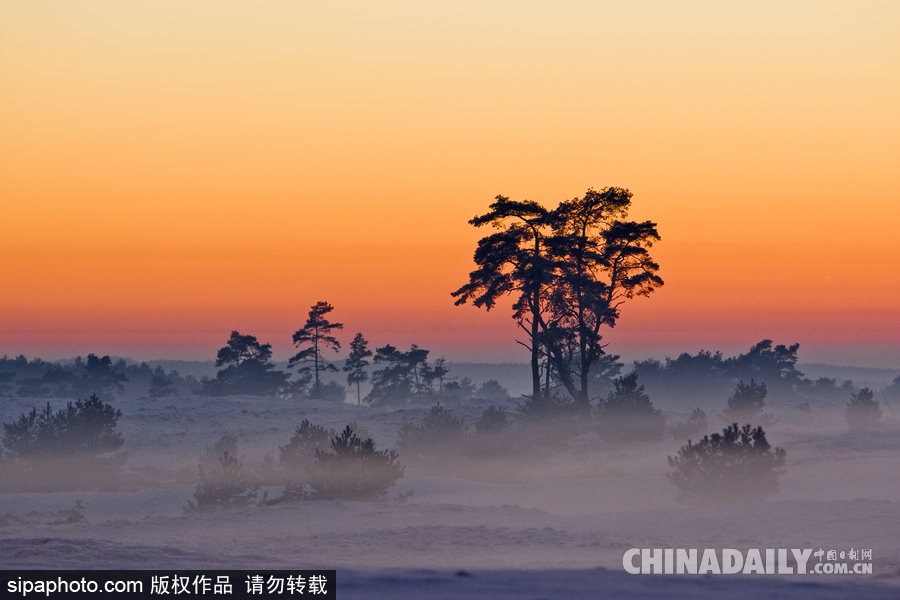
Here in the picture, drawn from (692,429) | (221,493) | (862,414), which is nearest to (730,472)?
(221,493)

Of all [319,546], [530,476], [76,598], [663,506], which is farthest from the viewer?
[530,476]

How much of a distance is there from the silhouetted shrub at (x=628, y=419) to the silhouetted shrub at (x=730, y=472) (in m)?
14.1

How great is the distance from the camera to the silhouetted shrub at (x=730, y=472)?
1959 centimetres

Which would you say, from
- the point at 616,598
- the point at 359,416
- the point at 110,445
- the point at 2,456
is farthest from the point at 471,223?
the point at 616,598

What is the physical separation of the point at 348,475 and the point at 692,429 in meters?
21.5

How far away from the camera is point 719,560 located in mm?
12398

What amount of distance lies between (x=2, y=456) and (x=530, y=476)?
1971 centimetres

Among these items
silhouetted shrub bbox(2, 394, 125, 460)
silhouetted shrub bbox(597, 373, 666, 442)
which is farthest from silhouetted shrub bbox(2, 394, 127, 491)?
silhouetted shrub bbox(597, 373, 666, 442)

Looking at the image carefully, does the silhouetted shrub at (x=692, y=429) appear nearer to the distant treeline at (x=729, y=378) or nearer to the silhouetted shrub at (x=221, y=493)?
the silhouetted shrub at (x=221, y=493)

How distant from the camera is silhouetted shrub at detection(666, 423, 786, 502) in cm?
1959

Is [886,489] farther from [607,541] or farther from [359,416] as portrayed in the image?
[359,416]

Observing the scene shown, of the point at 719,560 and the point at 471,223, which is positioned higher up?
the point at 471,223

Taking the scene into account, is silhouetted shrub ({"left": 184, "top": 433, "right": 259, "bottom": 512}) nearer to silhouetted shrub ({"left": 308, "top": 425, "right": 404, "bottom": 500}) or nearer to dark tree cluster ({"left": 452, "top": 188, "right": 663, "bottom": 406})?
silhouetted shrub ({"left": 308, "top": 425, "right": 404, "bottom": 500})

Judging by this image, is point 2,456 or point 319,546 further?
point 2,456
